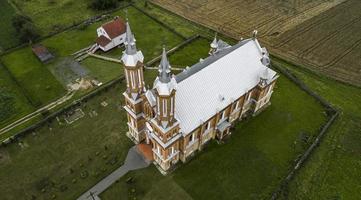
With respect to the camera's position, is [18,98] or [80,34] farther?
[80,34]

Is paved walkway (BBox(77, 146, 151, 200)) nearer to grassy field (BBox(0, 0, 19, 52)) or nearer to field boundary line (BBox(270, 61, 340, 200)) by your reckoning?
field boundary line (BBox(270, 61, 340, 200))

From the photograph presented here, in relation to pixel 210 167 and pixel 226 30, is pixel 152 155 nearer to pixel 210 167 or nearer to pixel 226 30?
pixel 210 167

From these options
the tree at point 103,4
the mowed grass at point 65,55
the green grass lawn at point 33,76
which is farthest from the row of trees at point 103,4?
the green grass lawn at point 33,76

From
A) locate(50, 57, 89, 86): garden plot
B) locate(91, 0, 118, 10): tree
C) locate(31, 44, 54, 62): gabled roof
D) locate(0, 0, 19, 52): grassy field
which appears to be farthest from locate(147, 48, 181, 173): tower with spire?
locate(91, 0, 118, 10): tree

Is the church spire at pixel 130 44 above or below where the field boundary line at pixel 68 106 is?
above

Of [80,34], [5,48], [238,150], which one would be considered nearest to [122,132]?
[238,150]

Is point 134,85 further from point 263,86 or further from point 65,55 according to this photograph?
point 65,55

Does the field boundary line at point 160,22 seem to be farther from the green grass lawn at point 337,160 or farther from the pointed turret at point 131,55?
the pointed turret at point 131,55
